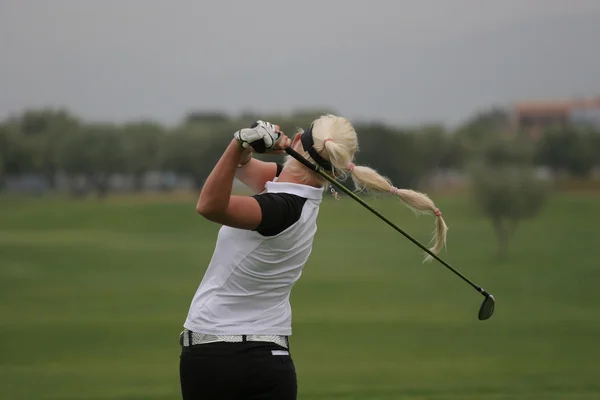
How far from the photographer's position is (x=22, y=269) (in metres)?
34.8

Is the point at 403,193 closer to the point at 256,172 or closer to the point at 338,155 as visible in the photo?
the point at 338,155

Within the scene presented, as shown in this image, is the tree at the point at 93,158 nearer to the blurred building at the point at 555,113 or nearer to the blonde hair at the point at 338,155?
the blurred building at the point at 555,113

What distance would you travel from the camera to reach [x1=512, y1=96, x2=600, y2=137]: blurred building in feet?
227

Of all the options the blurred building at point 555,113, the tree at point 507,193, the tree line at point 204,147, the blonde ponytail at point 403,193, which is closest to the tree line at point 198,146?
the tree line at point 204,147

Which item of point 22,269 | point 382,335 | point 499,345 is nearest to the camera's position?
point 499,345

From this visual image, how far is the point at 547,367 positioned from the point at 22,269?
26.1 m

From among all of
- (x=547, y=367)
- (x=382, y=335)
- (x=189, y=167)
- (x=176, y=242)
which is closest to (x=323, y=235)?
(x=176, y=242)

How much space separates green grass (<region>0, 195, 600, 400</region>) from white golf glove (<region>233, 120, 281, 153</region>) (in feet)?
20.5

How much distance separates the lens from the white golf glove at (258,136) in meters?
3.23

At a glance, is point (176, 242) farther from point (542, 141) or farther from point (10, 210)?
point (542, 141)

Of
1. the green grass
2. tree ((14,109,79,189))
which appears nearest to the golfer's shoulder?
the green grass

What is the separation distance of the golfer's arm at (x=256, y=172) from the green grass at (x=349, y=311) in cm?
563

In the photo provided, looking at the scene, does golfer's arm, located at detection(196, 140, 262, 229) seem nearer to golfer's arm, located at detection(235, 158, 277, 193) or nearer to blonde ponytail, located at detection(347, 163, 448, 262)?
blonde ponytail, located at detection(347, 163, 448, 262)

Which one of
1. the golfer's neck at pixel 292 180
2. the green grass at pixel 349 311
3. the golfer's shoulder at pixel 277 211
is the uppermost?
the golfer's neck at pixel 292 180
